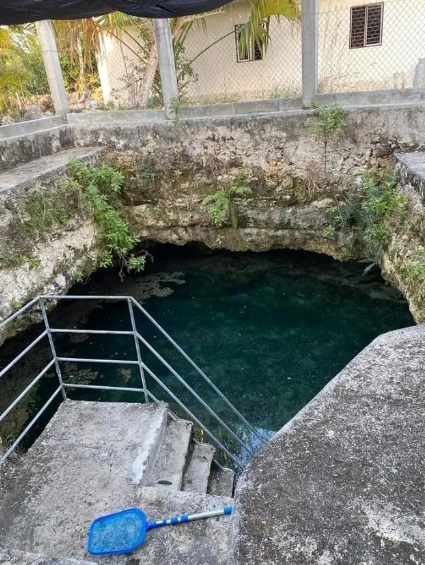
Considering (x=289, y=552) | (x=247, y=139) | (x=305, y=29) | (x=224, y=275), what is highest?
(x=305, y=29)

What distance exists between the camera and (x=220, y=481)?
3941mm

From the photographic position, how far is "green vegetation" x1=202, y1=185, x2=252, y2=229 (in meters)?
7.30

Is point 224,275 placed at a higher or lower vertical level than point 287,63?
lower

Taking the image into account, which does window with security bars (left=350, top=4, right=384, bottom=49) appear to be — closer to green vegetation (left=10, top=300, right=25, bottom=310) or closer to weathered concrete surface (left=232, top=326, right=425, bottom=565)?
green vegetation (left=10, top=300, right=25, bottom=310)

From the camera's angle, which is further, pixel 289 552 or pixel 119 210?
pixel 119 210

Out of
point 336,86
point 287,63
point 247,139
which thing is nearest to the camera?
point 247,139

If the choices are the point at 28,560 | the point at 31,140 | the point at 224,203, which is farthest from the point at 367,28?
the point at 28,560

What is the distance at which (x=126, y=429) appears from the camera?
3.75 metres

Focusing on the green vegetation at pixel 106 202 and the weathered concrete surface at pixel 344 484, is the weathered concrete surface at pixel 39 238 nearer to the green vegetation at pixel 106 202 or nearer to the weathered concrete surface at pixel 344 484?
the green vegetation at pixel 106 202

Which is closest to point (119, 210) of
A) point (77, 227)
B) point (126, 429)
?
point (77, 227)

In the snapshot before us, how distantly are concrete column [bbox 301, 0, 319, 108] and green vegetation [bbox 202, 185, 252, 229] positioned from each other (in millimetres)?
1652

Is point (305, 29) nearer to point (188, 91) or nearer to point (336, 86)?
point (336, 86)

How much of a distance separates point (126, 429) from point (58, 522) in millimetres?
901

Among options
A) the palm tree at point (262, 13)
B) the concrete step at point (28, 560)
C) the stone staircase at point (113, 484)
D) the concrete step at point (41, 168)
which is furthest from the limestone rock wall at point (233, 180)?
the concrete step at point (28, 560)
